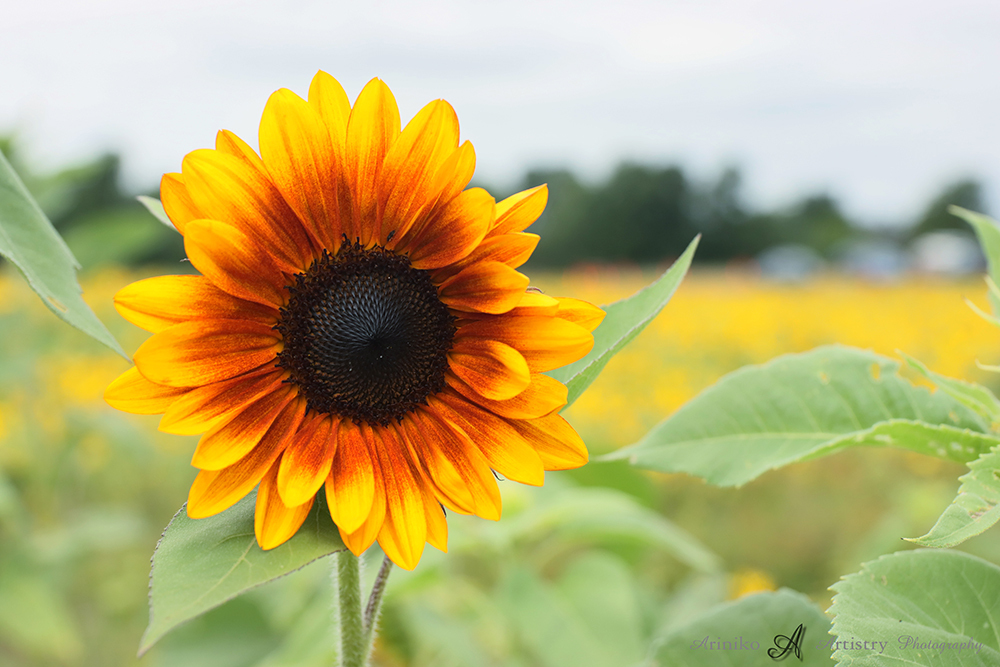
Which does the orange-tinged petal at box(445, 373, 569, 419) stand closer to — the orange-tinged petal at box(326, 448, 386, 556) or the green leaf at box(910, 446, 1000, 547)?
the orange-tinged petal at box(326, 448, 386, 556)

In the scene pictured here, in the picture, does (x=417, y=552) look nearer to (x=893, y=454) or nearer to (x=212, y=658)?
(x=212, y=658)

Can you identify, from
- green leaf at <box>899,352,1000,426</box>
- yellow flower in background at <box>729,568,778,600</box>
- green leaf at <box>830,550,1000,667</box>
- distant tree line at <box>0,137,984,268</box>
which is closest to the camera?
green leaf at <box>830,550,1000,667</box>

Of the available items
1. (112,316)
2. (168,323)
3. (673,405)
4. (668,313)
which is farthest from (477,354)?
(112,316)

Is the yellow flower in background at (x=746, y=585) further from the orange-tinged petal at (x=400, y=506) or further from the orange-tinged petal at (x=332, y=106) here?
the orange-tinged petal at (x=332, y=106)

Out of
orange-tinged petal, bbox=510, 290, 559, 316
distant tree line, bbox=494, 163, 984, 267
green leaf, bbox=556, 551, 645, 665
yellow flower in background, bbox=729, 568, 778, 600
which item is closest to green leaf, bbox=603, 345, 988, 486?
orange-tinged petal, bbox=510, 290, 559, 316

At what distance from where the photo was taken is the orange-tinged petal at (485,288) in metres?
0.60

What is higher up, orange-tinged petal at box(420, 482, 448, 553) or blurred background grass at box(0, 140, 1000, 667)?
orange-tinged petal at box(420, 482, 448, 553)

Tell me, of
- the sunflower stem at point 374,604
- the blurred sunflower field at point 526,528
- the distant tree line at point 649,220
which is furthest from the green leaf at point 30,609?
the distant tree line at point 649,220

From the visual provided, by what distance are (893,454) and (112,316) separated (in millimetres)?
6190

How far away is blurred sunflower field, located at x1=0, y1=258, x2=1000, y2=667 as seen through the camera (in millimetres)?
1528

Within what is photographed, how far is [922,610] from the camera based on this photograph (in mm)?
644

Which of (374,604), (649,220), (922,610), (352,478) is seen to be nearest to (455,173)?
(352,478)

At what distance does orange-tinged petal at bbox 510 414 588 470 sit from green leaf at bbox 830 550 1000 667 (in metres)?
0.23

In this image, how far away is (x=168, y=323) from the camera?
0.58 m
